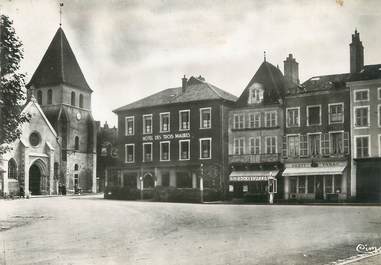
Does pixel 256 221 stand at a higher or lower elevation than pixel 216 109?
lower

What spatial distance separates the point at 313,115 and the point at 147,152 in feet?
44.6

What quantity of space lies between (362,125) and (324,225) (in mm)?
16697

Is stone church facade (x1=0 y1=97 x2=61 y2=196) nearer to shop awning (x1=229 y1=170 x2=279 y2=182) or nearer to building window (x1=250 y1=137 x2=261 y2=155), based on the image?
shop awning (x1=229 y1=170 x2=279 y2=182)

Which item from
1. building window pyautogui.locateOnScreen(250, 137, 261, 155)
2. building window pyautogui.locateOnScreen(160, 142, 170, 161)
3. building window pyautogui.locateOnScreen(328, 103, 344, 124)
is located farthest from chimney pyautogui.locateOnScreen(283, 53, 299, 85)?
building window pyautogui.locateOnScreen(160, 142, 170, 161)

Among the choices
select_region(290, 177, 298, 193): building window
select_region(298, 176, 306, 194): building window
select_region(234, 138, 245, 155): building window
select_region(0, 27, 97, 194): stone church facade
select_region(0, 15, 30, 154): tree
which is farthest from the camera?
select_region(0, 27, 97, 194): stone church facade

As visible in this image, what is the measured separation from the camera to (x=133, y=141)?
134ft

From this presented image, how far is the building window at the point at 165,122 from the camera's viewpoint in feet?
129

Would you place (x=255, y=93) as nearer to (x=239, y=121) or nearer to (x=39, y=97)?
(x=239, y=121)

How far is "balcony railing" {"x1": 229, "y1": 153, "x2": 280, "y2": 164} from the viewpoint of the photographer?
34.5 m

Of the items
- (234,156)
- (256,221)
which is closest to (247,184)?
(234,156)

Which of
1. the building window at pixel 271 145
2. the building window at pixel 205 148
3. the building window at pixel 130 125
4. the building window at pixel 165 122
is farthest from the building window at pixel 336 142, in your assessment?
the building window at pixel 130 125

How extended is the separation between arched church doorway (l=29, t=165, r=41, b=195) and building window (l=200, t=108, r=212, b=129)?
706 inches

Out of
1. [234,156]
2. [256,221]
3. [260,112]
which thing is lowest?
[256,221]

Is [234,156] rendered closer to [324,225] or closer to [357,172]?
[357,172]
